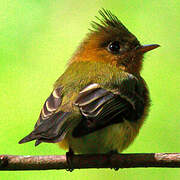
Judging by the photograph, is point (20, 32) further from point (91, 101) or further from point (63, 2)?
point (91, 101)

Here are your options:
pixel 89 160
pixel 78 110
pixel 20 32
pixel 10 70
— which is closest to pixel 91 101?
pixel 78 110

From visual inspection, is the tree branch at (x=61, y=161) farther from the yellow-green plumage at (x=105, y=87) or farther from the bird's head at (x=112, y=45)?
the bird's head at (x=112, y=45)

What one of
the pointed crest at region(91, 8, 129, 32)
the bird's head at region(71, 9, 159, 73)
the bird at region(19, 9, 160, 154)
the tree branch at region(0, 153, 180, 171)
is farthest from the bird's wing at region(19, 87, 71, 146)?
the pointed crest at region(91, 8, 129, 32)

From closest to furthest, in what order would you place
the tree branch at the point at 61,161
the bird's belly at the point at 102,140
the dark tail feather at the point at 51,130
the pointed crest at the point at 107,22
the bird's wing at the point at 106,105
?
the tree branch at the point at 61,161, the dark tail feather at the point at 51,130, the bird's wing at the point at 106,105, the bird's belly at the point at 102,140, the pointed crest at the point at 107,22

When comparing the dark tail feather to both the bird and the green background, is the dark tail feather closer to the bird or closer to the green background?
the bird

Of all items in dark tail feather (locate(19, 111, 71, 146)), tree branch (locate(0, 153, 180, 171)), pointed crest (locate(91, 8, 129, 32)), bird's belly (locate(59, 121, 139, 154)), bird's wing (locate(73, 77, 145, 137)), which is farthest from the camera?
pointed crest (locate(91, 8, 129, 32))

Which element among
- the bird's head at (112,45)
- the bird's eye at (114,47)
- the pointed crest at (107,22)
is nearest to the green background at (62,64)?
the bird's head at (112,45)

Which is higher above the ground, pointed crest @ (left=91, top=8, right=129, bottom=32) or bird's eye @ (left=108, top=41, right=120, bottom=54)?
pointed crest @ (left=91, top=8, right=129, bottom=32)
